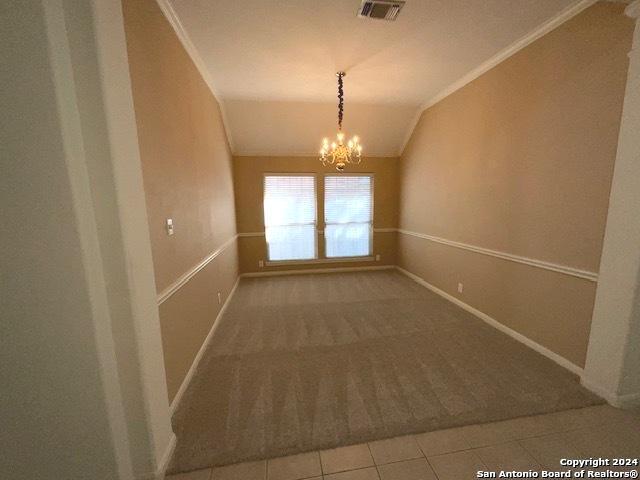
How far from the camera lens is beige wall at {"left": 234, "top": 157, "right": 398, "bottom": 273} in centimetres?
486

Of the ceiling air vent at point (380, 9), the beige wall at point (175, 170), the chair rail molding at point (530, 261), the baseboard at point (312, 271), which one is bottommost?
the baseboard at point (312, 271)

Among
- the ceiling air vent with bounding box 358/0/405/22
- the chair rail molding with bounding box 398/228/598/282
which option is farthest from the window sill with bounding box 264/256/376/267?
the ceiling air vent with bounding box 358/0/405/22

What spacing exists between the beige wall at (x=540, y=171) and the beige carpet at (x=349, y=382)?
0.48 meters

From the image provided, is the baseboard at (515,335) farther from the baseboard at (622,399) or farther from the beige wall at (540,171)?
the baseboard at (622,399)

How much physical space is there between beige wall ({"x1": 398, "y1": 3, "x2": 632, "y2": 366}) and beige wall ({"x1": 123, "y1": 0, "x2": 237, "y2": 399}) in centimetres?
319

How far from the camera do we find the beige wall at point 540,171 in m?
1.85

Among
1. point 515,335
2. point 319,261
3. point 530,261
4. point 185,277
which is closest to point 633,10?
point 530,261

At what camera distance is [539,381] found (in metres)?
2.00

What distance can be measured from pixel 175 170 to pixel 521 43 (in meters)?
3.42

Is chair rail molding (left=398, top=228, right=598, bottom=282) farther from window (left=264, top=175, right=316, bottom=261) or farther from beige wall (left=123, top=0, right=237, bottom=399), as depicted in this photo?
beige wall (left=123, top=0, right=237, bottom=399)

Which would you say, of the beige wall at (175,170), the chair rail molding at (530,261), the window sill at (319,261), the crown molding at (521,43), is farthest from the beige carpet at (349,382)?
the crown molding at (521,43)

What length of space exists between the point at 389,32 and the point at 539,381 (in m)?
3.24

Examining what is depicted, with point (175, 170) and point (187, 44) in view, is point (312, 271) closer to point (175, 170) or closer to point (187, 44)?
point (175, 170)

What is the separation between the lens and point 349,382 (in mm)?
2035
